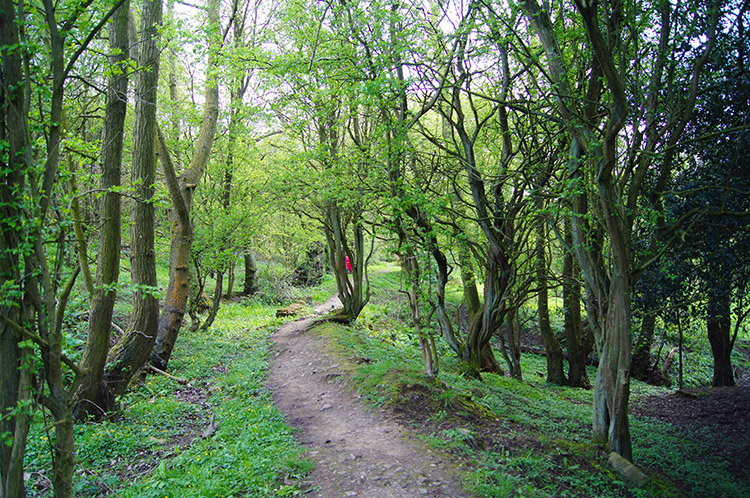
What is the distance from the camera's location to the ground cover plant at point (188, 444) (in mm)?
4109

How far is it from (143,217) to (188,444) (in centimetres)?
376

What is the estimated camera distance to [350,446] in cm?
509

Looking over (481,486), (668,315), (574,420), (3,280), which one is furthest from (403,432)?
(668,315)

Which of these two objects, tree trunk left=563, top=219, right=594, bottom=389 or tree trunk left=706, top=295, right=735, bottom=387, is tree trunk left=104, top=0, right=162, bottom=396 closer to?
tree trunk left=563, top=219, right=594, bottom=389

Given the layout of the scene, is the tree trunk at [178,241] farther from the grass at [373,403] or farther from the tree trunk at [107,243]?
the tree trunk at [107,243]

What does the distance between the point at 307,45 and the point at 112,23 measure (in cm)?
415

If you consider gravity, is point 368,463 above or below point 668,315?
below

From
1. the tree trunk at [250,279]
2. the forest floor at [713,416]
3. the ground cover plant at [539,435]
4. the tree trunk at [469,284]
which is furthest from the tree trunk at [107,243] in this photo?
the tree trunk at [250,279]

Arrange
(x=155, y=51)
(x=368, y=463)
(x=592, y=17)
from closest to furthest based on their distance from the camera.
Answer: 1. (x=592, y=17)
2. (x=368, y=463)
3. (x=155, y=51)

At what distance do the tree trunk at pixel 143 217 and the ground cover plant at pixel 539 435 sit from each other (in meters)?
3.52

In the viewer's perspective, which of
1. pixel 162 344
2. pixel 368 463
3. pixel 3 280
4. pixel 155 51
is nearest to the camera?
pixel 3 280

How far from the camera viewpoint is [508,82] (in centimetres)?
770

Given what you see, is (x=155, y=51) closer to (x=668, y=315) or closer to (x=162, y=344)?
(x=162, y=344)

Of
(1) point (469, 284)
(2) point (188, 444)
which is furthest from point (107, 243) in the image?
(1) point (469, 284)
